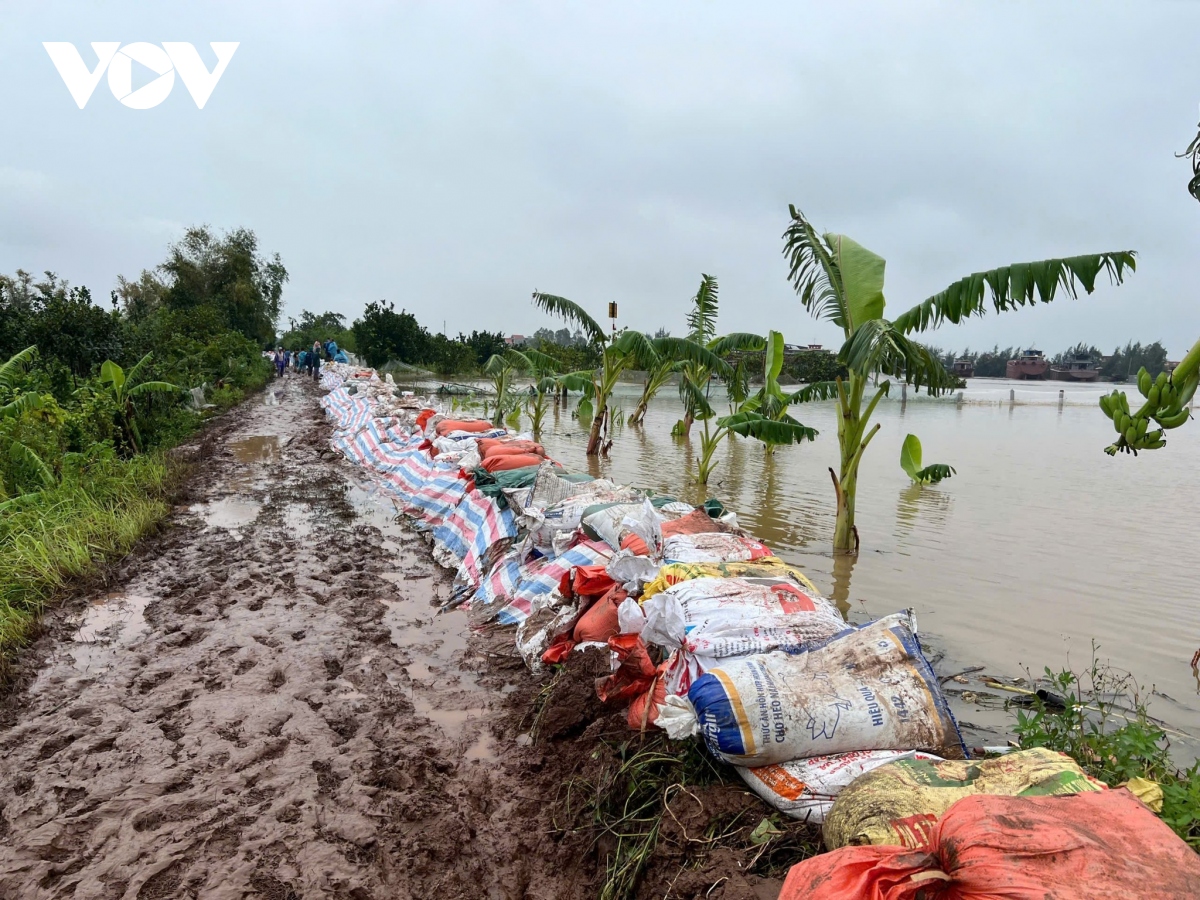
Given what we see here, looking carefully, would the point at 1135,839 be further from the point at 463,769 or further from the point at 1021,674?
the point at 1021,674

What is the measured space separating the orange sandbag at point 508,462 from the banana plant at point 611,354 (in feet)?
10.5

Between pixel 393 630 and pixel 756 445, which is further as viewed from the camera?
pixel 756 445

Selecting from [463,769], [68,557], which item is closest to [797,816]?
[463,769]

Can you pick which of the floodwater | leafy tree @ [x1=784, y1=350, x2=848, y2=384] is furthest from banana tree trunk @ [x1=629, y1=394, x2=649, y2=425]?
leafy tree @ [x1=784, y1=350, x2=848, y2=384]

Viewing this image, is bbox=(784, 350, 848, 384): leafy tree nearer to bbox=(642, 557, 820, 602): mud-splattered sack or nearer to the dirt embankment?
bbox=(642, 557, 820, 602): mud-splattered sack

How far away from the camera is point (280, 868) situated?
188cm

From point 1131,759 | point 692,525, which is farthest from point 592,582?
point 1131,759

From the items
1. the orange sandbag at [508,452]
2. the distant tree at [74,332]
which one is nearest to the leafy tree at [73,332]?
the distant tree at [74,332]

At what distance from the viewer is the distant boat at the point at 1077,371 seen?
45.9 metres

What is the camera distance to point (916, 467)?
7.75 m

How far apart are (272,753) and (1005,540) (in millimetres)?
5963

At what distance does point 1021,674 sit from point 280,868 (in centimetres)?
330

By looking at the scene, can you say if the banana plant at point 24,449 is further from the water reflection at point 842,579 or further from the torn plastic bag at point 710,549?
the water reflection at point 842,579

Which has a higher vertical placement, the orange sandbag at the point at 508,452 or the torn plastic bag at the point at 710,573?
the orange sandbag at the point at 508,452
